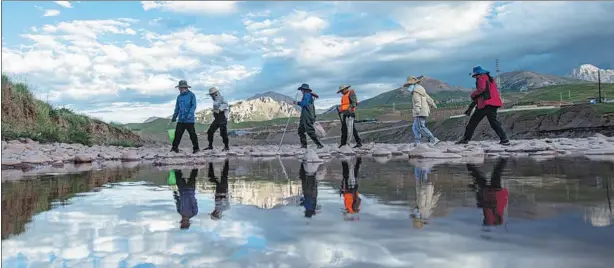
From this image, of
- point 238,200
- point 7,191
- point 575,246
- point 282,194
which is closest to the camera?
point 575,246

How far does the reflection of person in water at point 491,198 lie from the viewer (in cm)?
379

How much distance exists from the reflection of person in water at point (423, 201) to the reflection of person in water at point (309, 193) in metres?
0.87

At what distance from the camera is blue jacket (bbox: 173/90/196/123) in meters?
15.5

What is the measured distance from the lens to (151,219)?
426cm

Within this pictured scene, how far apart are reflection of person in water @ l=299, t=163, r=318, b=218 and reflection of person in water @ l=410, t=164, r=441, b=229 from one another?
868 millimetres

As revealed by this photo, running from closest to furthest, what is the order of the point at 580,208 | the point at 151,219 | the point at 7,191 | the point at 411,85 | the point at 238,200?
1. the point at 580,208
2. the point at 151,219
3. the point at 238,200
4. the point at 7,191
5. the point at 411,85

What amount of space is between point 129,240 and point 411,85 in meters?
12.7

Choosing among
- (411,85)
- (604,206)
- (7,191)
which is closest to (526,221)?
(604,206)

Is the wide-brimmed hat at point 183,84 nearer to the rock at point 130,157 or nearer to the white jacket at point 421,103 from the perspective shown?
the rock at point 130,157

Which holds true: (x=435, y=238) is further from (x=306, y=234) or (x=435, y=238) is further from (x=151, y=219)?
(x=151, y=219)

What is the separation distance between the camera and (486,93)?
13930 mm

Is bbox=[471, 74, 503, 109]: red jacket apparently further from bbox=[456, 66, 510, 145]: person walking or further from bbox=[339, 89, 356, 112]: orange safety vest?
bbox=[339, 89, 356, 112]: orange safety vest

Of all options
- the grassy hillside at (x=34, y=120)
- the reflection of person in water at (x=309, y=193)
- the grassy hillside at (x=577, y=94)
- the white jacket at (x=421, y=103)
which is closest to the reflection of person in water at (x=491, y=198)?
the reflection of person in water at (x=309, y=193)

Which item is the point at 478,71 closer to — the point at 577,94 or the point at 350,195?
the point at 350,195
